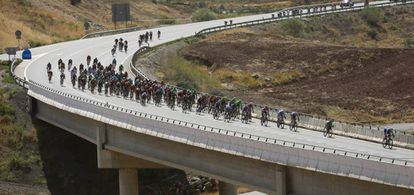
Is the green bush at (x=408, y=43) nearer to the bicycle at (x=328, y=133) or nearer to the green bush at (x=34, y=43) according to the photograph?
the green bush at (x=34, y=43)

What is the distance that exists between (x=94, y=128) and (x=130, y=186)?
4.50 m

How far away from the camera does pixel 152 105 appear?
55.4 metres

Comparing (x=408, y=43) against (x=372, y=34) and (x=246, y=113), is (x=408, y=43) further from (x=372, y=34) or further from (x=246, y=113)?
(x=246, y=113)

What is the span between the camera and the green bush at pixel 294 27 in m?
120

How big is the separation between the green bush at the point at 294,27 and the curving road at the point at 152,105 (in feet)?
33.8

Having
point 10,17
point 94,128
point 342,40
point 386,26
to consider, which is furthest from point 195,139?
point 386,26

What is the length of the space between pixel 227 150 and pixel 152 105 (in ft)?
58.8

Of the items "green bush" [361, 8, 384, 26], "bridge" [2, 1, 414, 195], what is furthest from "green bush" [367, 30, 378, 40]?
"bridge" [2, 1, 414, 195]

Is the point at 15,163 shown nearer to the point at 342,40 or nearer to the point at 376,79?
the point at 376,79

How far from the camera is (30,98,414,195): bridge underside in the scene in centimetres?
3309

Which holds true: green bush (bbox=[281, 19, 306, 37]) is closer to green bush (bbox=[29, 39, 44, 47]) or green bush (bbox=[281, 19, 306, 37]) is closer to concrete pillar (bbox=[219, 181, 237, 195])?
green bush (bbox=[29, 39, 44, 47])

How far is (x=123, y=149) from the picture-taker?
47.8 m

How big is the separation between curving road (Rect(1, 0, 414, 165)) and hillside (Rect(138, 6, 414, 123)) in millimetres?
5316

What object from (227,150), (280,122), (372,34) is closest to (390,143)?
(227,150)
